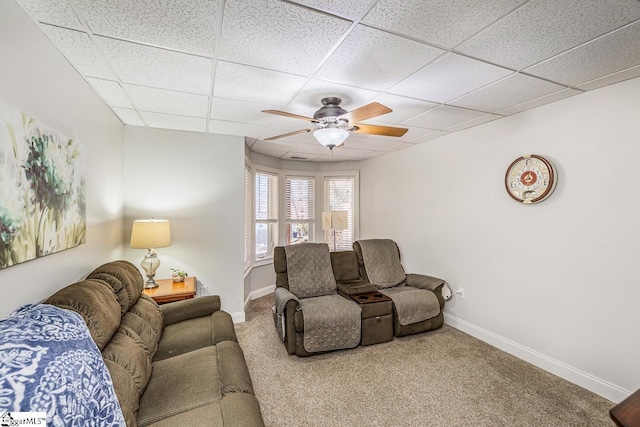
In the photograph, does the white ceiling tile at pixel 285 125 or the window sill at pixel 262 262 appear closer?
the white ceiling tile at pixel 285 125

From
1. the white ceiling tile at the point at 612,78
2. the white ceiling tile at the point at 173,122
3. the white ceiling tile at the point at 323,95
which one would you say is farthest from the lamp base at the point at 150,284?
the white ceiling tile at the point at 612,78

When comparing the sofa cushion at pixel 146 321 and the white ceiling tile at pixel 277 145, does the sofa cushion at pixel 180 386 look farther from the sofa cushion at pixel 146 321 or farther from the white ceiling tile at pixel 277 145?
the white ceiling tile at pixel 277 145

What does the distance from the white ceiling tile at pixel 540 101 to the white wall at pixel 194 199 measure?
3.01 metres

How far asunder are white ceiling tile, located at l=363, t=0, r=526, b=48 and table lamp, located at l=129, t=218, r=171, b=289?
2.62 meters

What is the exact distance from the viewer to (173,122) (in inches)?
120

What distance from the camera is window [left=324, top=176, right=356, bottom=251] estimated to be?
5.52 meters

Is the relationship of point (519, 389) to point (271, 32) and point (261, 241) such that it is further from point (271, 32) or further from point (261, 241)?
point (261, 241)

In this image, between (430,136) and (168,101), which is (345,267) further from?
(168,101)

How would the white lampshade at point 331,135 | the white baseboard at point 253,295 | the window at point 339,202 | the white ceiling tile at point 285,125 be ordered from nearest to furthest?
the white lampshade at point 331,135 → the white ceiling tile at point 285,125 → the white baseboard at point 253,295 → the window at point 339,202

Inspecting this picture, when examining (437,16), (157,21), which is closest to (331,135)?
(437,16)

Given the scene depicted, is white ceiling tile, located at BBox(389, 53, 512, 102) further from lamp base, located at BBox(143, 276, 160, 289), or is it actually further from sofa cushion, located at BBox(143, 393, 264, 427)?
lamp base, located at BBox(143, 276, 160, 289)

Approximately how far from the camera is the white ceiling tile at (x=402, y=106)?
2389 millimetres

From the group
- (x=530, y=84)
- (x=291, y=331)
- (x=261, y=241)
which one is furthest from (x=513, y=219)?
(x=261, y=241)

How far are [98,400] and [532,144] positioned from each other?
140 inches
